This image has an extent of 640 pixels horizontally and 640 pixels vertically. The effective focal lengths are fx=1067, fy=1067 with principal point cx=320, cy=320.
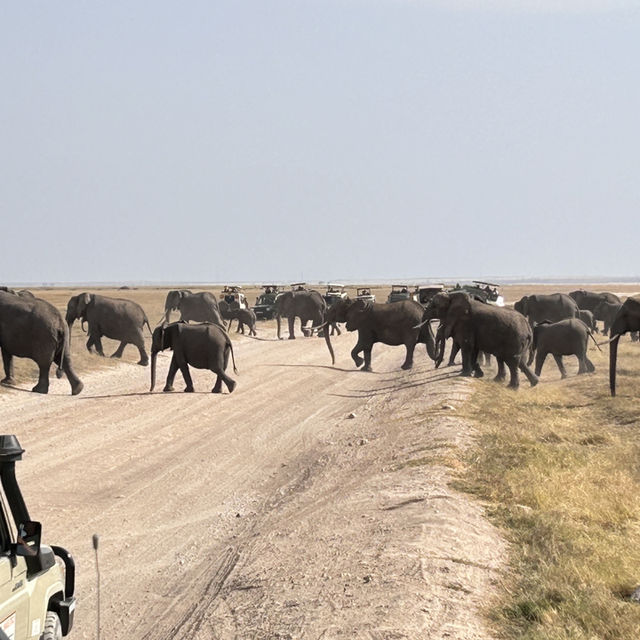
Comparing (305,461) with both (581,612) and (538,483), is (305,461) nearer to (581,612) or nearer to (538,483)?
(538,483)

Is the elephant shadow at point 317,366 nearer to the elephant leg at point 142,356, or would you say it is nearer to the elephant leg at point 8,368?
the elephant leg at point 142,356

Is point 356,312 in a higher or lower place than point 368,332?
higher

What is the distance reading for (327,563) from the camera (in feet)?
33.1

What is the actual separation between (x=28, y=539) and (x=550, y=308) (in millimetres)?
36445

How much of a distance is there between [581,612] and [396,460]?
726cm

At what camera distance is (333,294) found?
6131 centimetres

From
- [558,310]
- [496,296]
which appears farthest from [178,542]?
[496,296]

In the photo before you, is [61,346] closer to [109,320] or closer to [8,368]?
[8,368]

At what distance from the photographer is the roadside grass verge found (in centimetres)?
859

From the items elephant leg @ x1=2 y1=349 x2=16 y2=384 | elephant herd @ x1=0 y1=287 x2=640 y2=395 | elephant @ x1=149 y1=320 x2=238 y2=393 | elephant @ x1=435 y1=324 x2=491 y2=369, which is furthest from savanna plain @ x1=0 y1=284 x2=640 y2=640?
elephant @ x1=435 y1=324 x2=491 y2=369

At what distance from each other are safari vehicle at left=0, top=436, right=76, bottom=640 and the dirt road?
2.33 meters

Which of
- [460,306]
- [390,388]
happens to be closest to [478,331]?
[460,306]

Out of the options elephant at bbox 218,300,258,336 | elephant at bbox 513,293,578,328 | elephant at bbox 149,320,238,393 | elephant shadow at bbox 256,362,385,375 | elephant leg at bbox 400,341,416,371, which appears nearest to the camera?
elephant at bbox 149,320,238,393

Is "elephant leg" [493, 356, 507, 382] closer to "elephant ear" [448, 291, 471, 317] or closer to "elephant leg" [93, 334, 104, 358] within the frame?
"elephant ear" [448, 291, 471, 317]
